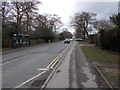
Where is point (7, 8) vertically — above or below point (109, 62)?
above

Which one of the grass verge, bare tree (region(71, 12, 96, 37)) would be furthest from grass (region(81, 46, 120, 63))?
bare tree (region(71, 12, 96, 37))

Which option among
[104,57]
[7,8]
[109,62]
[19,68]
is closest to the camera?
[19,68]

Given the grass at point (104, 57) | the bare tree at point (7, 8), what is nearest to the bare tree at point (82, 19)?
the bare tree at point (7, 8)

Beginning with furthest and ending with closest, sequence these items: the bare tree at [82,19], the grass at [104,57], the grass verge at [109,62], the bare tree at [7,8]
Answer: the bare tree at [82,19] → the bare tree at [7,8] → the grass at [104,57] → the grass verge at [109,62]

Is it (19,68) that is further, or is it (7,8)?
(7,8)

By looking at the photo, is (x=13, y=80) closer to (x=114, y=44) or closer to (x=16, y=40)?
(x=114, y=44)

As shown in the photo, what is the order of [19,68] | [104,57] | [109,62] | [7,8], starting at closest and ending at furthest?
[19,68] → [109,62] → [104,57] → [7,8]

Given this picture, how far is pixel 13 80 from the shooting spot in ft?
27.5

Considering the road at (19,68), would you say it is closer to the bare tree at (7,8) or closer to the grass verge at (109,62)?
the grass verge at (109,62)

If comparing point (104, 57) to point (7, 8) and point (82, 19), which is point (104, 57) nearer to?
point (7, 8)

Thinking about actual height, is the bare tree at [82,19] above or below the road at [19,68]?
above

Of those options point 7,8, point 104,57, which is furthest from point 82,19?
point 104,57

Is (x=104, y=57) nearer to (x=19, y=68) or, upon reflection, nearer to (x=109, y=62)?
(x=109, y=62)

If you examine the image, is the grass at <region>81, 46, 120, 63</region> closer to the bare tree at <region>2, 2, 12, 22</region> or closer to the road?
the road
